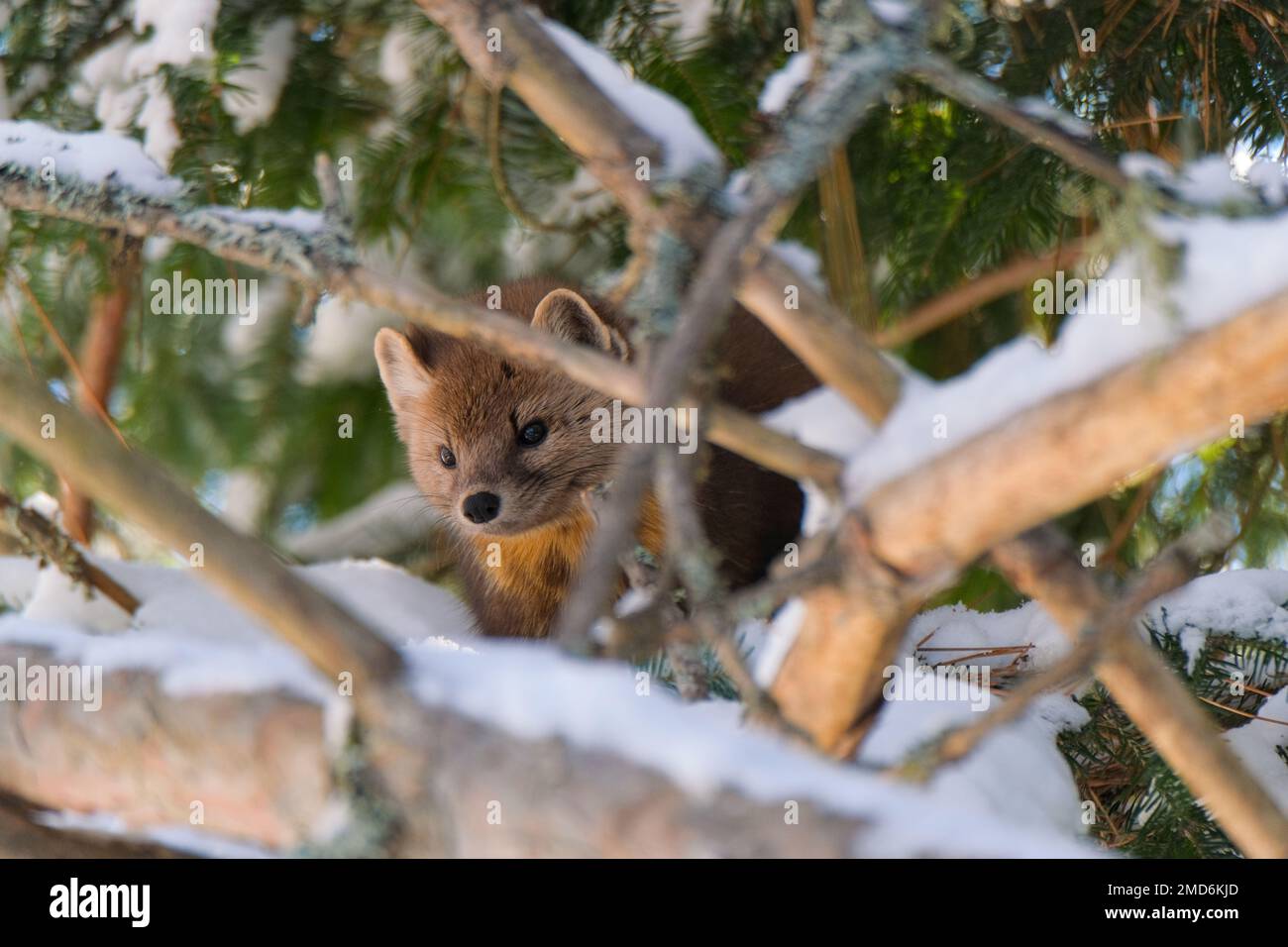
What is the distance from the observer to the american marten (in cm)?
371

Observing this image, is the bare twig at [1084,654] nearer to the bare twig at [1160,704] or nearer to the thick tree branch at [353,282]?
the bare twig at [1160,704]

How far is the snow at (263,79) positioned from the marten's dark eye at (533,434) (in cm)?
111

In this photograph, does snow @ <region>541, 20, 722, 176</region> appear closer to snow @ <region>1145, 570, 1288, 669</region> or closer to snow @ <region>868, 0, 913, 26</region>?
snow @ <region>868, 0, 913, 26</region>

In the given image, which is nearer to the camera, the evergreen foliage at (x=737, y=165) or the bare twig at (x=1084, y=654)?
the bare twig at (x=1084, y=654)

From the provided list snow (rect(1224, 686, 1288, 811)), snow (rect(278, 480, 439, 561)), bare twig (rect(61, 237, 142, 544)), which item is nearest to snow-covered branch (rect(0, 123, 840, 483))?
snow (rect(1224, 686, 1288, 811))

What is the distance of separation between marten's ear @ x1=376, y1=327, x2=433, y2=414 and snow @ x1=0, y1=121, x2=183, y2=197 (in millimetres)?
1742

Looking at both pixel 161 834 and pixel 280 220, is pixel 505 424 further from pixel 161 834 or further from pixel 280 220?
pixel 161 834

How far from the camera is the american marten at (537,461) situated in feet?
12.2

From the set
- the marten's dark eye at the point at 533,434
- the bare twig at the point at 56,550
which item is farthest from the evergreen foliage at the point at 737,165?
the marten's dark eye at the point at 533,434

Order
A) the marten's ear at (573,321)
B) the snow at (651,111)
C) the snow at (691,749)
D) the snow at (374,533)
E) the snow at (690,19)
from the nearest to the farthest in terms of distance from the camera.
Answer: the snow at (691,749) → the snow at (651,111) → the snow at (690,19) → the marten's ear at (573,321) → the snow at (374,533)

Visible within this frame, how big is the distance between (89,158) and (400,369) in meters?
2.01
